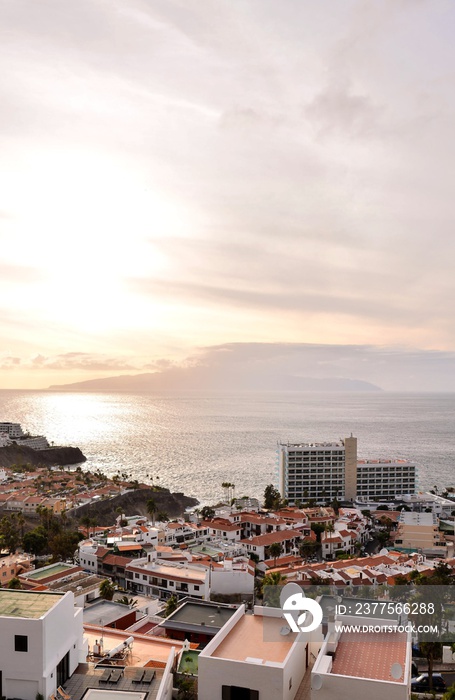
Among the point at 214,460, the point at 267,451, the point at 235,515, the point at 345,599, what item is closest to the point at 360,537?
the point at 235,515

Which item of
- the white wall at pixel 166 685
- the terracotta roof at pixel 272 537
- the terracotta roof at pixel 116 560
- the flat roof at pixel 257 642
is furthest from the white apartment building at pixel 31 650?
the terracotta roof at pixel 272 537

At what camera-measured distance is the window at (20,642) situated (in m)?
9.23

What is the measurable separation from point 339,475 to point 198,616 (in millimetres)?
49652

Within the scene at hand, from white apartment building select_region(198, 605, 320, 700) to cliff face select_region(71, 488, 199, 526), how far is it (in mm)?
42093

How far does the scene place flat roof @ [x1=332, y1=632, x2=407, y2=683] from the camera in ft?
27.6

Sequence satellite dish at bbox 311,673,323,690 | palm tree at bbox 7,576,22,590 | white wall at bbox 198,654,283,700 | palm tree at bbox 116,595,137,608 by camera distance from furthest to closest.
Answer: palm tree at bbox 7,576,22,590, palm tree at bbox 116,595,137,608, white wall at bbox 198,654,283,700, satellite dish at bbox 311,673,323,690

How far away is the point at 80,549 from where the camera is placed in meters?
33.3

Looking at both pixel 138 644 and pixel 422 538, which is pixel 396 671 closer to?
pixel 138 644

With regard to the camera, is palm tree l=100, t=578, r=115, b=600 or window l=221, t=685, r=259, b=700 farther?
palm tree l=100, t=578, r=115, b=600

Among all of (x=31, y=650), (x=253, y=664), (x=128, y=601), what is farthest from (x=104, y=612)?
(x=253, y=664)

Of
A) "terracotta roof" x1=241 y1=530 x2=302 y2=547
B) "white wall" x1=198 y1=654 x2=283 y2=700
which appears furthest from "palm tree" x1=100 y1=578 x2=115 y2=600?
"terracotta roof" x1=241 y1=530 x2=302 y2=547

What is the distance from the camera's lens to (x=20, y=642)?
925 centimetres

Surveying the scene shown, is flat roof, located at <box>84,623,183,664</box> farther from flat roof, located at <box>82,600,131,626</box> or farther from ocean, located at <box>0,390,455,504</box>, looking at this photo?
ocean, located at <box>0,390,455,504</box>

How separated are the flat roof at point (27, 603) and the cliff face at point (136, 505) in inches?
1589
